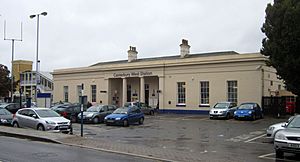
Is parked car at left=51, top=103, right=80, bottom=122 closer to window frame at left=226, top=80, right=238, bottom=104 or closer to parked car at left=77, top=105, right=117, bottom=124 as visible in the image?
parked car at left=77, top=105, right=117, bottom=124

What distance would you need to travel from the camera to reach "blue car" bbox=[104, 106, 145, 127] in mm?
29453

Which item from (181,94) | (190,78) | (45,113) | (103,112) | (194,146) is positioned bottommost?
(194,146)

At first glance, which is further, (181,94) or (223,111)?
(181,94)

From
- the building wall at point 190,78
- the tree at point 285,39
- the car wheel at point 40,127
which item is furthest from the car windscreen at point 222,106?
the car wheel at point 40,127

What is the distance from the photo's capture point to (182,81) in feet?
145

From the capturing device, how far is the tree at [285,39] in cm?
2506

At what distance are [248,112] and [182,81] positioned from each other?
11.7 meters

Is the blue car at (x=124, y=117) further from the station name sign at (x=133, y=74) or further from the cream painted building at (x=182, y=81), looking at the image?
the station name sign at (x=133, y=74)

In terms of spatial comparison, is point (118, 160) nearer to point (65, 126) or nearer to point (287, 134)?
point (287, 134)

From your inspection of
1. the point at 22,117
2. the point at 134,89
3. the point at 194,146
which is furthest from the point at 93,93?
the point at 194,146

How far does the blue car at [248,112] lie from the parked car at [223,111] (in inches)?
42.5

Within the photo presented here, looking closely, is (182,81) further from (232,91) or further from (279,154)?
(279,154)

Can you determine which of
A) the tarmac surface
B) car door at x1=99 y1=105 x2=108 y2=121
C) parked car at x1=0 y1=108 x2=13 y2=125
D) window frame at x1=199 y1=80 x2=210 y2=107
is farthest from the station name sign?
the tarmac surface

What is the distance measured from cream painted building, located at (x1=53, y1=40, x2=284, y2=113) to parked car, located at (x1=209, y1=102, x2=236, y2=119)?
3246mm
